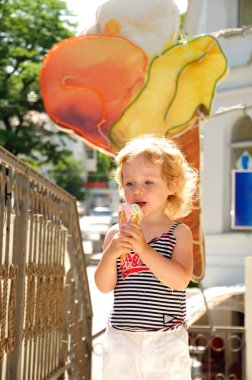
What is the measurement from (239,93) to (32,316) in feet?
27.2

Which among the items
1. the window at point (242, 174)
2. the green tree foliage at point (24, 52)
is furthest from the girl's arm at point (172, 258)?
the green tree foliage at point (24, 52)

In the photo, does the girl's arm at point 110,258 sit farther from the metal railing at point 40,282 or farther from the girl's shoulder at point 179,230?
the metal railing at point 40,282

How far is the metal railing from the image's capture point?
3.43 meters

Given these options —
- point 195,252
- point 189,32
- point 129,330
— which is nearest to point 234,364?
point 195,252

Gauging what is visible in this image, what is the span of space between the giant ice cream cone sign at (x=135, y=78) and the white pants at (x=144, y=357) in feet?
12.9

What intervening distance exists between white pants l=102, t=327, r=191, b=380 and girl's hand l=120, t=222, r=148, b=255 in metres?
0.42

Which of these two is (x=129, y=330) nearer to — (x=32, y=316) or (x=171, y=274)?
(x=171, y=274)

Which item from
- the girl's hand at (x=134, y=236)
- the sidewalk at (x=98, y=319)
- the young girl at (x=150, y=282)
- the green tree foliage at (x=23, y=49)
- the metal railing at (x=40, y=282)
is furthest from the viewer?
the green tree foliage at (x=23, y=49)

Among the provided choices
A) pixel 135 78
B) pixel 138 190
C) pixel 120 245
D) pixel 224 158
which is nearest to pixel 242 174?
pixel 224 158

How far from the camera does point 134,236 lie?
284 centimetres

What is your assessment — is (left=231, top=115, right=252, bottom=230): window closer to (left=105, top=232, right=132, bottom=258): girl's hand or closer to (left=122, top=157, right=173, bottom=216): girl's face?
(left=122, top=157, right=173, bottom=216): girl's face

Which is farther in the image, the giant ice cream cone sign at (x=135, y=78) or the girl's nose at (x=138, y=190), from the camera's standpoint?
the giant ice cream cone sign at (x=135, y=78)

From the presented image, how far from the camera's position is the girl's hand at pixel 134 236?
9.31 feet

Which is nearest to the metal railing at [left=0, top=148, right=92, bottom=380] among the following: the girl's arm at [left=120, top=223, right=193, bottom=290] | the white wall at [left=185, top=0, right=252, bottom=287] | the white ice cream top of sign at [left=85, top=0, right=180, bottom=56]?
the girl's arm at [left=120, top=223, right=193, bottom=290]
